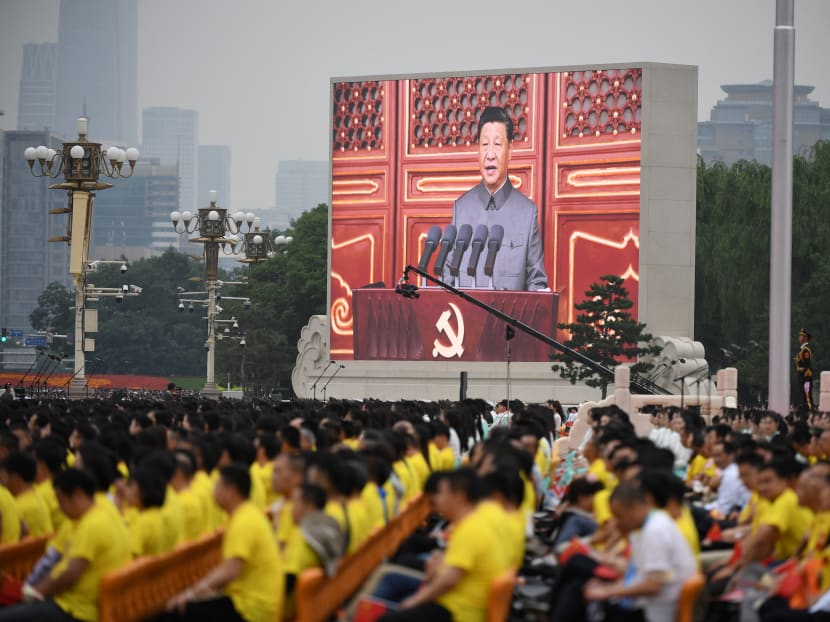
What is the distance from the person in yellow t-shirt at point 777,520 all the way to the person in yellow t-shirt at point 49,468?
18.8 ft

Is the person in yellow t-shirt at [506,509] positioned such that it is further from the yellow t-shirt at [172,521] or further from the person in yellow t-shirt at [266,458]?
the person in yellow t-shirt at [266,458]

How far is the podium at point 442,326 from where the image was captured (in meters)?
51.4

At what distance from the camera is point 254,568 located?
31.2 ft

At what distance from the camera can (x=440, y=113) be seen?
177 feet

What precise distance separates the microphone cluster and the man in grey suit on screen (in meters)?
0.15

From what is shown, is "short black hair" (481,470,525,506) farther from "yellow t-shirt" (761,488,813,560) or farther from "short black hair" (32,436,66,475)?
"short black hair" (32,436,66,475)

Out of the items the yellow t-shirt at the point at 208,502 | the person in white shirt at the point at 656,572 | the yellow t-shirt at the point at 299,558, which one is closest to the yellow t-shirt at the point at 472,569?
the person in white shirt at the point at 656,572

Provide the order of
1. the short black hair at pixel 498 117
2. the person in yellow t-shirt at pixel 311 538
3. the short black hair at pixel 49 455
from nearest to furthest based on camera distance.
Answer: the person in yellow t-shirt at pixel 311 538 < the short black hair at pixel 49 455 < the short black hair at pixel 498 117

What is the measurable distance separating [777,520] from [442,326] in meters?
41.9

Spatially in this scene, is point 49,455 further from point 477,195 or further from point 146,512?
point 477,195

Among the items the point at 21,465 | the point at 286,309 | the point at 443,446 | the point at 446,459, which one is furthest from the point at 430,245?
the point at 21,465

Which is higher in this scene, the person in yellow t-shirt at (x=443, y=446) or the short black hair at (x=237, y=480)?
the short black hair at (x=237, y=480)

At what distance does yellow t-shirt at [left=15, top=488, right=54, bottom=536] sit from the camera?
11656mm

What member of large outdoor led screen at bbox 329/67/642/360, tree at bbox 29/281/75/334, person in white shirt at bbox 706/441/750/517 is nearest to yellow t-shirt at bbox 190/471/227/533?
person in white shirt at bbox 706/441/750/517
